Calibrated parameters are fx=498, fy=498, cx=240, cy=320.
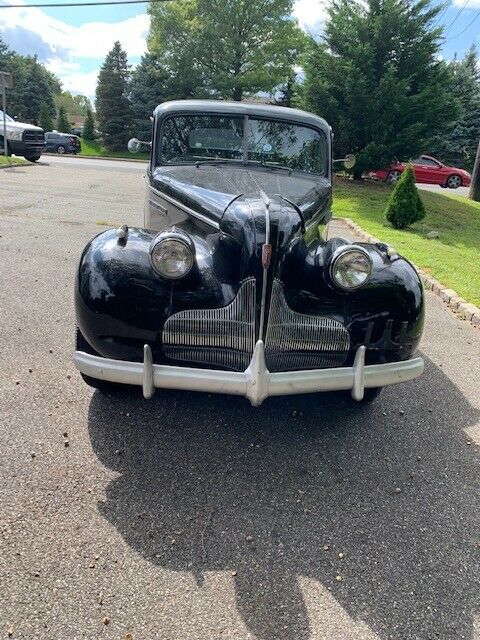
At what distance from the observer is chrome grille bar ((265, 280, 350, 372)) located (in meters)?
2.56

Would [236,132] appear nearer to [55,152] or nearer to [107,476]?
[107,476]

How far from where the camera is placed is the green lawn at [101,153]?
117 ft

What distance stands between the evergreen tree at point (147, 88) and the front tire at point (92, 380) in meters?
34.9

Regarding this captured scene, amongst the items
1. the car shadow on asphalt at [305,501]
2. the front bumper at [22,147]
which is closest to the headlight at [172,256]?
the car shadow on asphalt at [305,501]

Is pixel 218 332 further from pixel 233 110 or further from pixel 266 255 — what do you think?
pixel 233 110

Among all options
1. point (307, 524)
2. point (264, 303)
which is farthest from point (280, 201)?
point (307, 524)

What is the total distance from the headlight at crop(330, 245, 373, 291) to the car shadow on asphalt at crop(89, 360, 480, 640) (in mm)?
1004

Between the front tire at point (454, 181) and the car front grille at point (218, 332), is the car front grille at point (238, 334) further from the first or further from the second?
the front tire at point (454, 181)

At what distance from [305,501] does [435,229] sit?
9.84 meters

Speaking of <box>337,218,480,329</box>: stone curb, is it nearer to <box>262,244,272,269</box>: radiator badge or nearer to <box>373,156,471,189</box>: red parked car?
<box>262,244,272,269</box>: radiator badge

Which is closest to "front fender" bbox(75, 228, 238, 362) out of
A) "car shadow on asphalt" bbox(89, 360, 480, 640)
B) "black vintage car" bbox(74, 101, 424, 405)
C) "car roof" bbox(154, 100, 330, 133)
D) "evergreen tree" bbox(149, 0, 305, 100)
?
"black vintage car" bbox(74, 101, 424, 405)

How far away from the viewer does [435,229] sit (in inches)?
433

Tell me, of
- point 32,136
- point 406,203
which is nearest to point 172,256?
point 406,203

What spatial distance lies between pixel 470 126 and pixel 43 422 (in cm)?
3266
